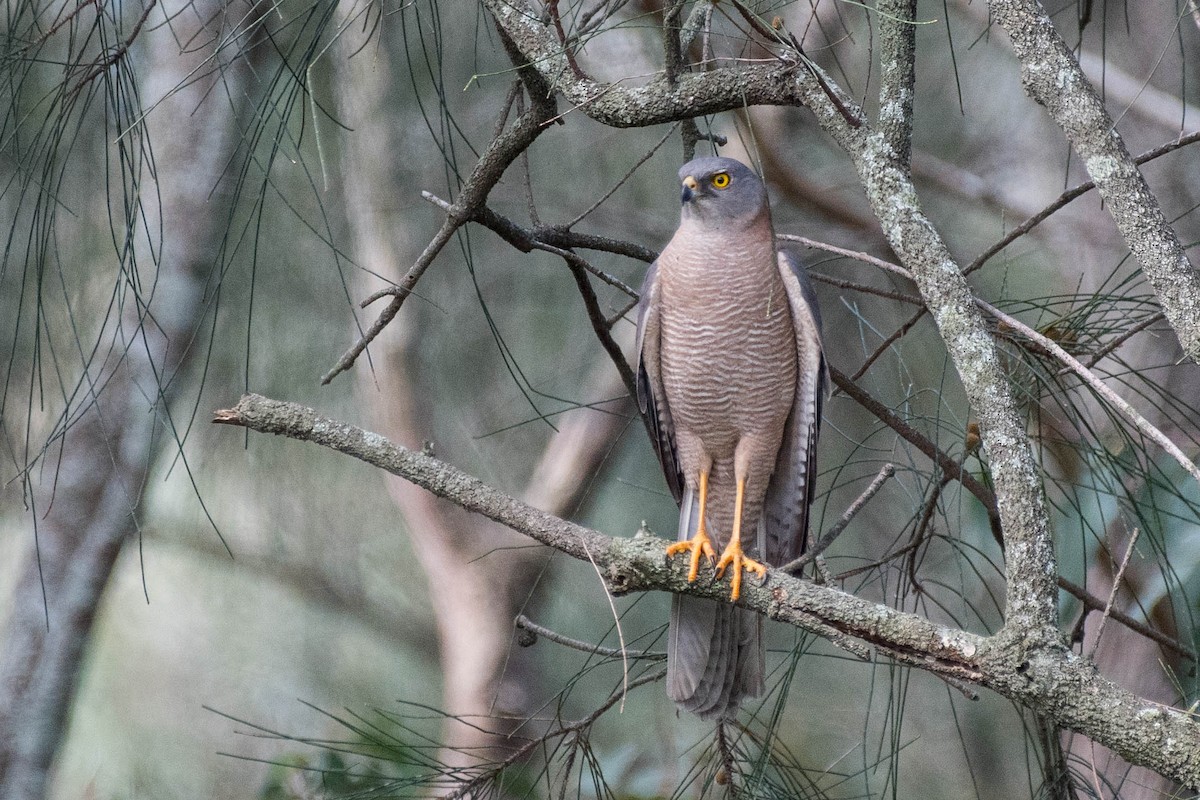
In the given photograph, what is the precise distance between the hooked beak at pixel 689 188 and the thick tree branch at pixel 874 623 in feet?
3.61

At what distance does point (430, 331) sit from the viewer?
4605mm

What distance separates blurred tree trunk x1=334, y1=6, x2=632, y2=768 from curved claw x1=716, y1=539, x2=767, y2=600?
1858 millimetres

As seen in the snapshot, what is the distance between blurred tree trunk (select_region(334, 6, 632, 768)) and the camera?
4047mm

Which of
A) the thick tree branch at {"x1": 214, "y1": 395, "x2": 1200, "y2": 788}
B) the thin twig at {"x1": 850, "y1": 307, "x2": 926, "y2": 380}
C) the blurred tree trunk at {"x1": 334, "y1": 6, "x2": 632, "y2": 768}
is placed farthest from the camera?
the blurred tree trunk at {"x1": 334, "y1": 6, "x2": 632, "y2": 768}

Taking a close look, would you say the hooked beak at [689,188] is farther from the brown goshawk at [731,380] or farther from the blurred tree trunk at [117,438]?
the blurred tree trunk at [117,438]

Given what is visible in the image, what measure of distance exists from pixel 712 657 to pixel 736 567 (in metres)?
0.59

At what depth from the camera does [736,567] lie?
182cm

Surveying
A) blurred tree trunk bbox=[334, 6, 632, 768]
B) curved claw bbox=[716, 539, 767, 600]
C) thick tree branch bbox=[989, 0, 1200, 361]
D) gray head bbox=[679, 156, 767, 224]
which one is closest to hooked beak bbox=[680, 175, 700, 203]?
gray head bbox=[679, 156, 767, 224]

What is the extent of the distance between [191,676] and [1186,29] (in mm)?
4904

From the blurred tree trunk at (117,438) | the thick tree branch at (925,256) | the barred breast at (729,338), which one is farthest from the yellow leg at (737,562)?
the blurred tree trunk at (117,438)

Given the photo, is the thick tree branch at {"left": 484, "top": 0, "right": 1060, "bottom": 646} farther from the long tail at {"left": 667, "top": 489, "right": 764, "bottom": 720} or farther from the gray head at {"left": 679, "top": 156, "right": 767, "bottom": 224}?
the long tail at {"left": 667, "top": 489, "right": 764, "bottom": 720}

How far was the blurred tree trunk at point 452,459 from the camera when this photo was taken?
159 inches

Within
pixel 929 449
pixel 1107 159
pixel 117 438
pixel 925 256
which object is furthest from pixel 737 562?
pixel 117 438

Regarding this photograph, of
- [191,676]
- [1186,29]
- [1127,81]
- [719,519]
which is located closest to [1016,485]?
[719,519]
